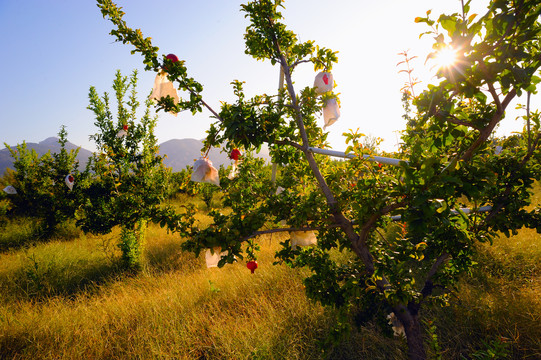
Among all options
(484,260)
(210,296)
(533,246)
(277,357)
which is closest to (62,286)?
(210,296)

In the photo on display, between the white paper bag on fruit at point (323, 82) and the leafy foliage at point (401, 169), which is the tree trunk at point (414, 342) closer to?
the leafy foliage at point (401, 169)

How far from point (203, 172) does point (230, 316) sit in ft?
7.80

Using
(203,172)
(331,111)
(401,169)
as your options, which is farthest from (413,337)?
(203,172)

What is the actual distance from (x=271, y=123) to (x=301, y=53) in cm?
75

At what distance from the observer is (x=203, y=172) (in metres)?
1.88

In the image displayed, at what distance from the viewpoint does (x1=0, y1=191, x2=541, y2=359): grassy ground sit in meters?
2.54

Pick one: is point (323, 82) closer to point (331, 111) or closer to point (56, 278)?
point (331, 111)

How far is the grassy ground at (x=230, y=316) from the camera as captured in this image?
8.32 feet

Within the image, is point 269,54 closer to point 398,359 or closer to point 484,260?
point 398,359

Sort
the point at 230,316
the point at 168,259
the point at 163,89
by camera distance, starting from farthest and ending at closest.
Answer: the point at 168,259 → the point at 230,316 → the point at 163,89

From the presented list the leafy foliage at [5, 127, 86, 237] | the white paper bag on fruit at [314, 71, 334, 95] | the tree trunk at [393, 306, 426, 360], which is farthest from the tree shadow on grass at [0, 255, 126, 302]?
the white paper bag on fruit at [314, 71, 334, 95]

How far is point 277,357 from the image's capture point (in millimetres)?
2516

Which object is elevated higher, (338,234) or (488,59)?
(488,59)

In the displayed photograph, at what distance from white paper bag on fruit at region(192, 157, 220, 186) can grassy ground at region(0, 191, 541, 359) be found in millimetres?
1079
